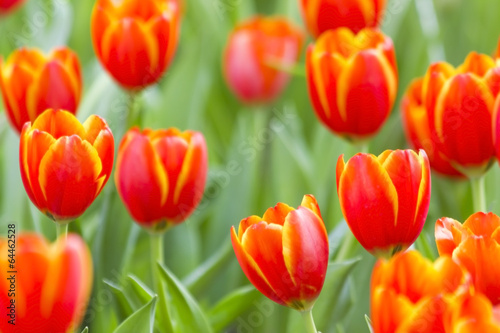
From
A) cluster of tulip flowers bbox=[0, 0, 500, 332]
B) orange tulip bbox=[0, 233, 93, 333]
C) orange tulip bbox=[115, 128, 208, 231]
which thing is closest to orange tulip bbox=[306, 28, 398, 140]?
cluster of tulip flowers bbox=[0, 0, 500, 332]

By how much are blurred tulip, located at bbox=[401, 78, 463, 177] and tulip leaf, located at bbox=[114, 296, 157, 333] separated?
276 millimetres

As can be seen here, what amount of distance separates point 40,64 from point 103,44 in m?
0.06

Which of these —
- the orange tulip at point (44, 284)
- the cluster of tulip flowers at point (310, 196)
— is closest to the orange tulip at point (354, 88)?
the cluster of tulip flowers at point (310, 196)

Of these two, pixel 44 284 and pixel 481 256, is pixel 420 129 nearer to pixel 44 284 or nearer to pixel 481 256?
pixel 481 256

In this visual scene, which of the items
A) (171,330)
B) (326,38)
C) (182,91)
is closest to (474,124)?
(326,38)

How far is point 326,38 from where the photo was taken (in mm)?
695

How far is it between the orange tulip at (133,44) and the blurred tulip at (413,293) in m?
0.37

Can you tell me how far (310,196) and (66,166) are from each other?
0.53 ft

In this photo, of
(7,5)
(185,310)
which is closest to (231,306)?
(185,310)

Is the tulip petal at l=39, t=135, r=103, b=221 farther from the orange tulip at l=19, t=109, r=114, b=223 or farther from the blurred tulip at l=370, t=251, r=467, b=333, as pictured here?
the blurred tulip at l=370, t=251, r=467, b=333

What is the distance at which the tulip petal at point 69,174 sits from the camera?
0.49 meters

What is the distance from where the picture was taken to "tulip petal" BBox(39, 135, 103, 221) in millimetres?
491

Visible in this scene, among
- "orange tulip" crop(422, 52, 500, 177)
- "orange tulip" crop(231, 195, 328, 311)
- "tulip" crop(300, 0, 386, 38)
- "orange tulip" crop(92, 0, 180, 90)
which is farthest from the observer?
"tulip" crop(300, 0, 386, 38)

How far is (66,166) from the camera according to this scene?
493mm
